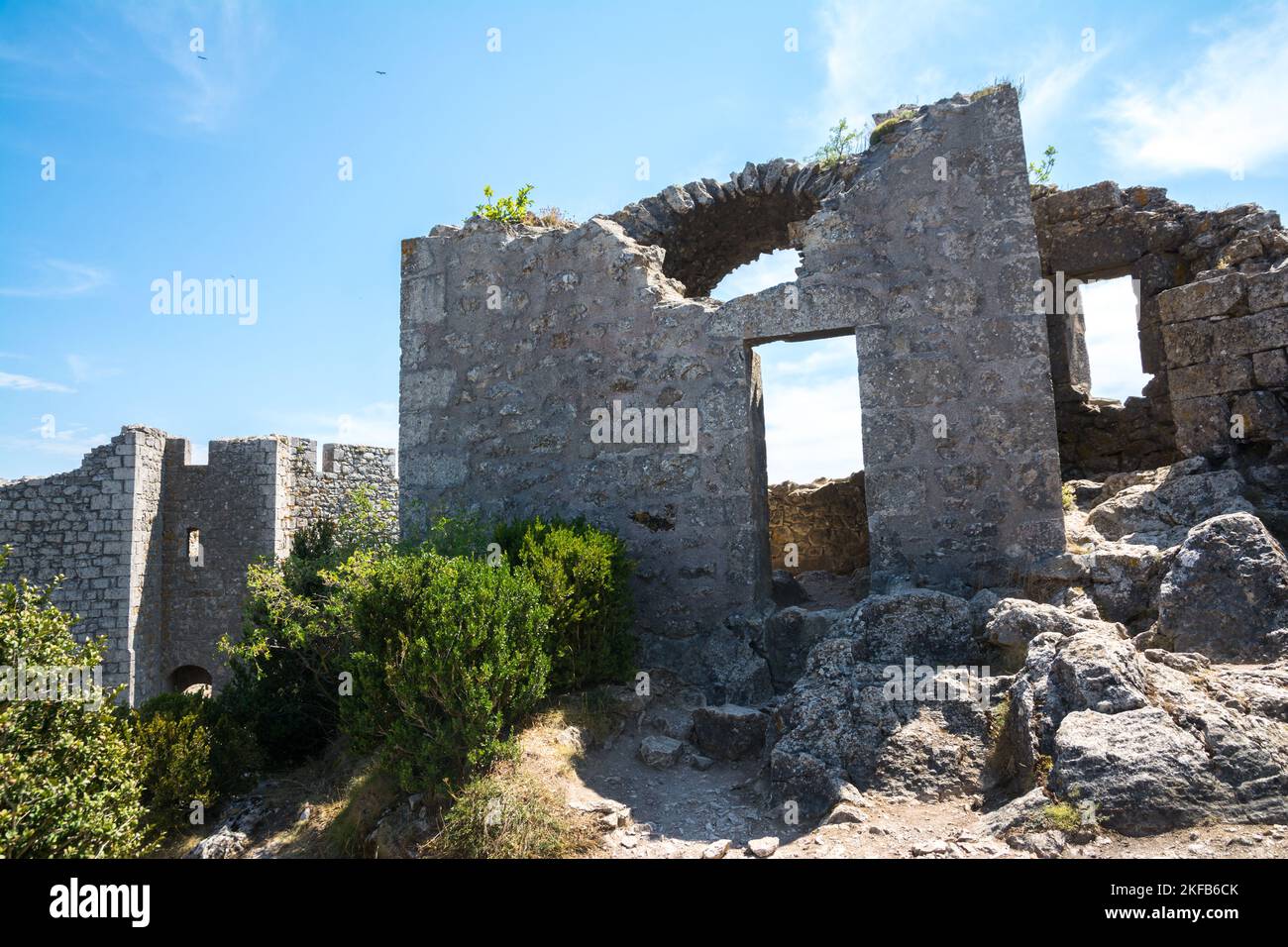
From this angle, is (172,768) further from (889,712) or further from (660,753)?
(889,712)

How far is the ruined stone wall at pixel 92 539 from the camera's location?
1433 cm

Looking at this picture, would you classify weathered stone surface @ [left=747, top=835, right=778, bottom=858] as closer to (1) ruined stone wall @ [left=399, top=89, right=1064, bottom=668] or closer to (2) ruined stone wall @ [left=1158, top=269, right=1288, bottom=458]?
(1) ruined stone wall @ [left=399, top=89, right=1064, bottom=668]

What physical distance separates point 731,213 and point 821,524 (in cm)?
342

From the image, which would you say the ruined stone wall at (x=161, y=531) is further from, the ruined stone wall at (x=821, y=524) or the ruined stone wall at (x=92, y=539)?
the ruined stone wall at (x=821, y=524)

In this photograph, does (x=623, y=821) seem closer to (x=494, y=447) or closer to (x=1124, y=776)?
(x=1124, y=776)

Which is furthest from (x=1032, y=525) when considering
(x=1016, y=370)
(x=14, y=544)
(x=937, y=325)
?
(x=14, y=544)

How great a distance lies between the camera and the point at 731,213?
8.13 metres

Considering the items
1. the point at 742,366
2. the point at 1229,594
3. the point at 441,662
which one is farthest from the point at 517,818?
the point at 1229,594

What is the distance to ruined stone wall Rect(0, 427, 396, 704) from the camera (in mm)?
14359

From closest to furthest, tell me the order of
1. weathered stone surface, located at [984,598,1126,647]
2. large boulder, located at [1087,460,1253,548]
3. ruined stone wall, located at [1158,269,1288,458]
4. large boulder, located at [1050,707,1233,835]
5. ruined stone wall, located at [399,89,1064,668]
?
large boulder, located at [1050,707,1233,835]
weathered stone surface, located at [984,598,1126,647]
large boulder, located at [1087,460,1253,548]
ruined stone wall, located at [399,89,1064,668]
ruined stone wall, located at [1158,269,1288,458]

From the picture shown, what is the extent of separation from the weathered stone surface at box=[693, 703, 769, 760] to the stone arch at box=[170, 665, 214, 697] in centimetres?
1263

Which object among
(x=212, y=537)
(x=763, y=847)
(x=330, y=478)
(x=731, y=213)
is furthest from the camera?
(x=330, y=478)

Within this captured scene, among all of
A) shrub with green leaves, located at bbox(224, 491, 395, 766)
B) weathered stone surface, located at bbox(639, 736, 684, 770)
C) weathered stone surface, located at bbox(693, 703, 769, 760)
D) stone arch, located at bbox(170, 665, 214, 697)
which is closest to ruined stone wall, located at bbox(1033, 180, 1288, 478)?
weathered stone surface, located at bbox(693, 703, 769, 760)

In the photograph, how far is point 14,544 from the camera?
1445 centimetres
